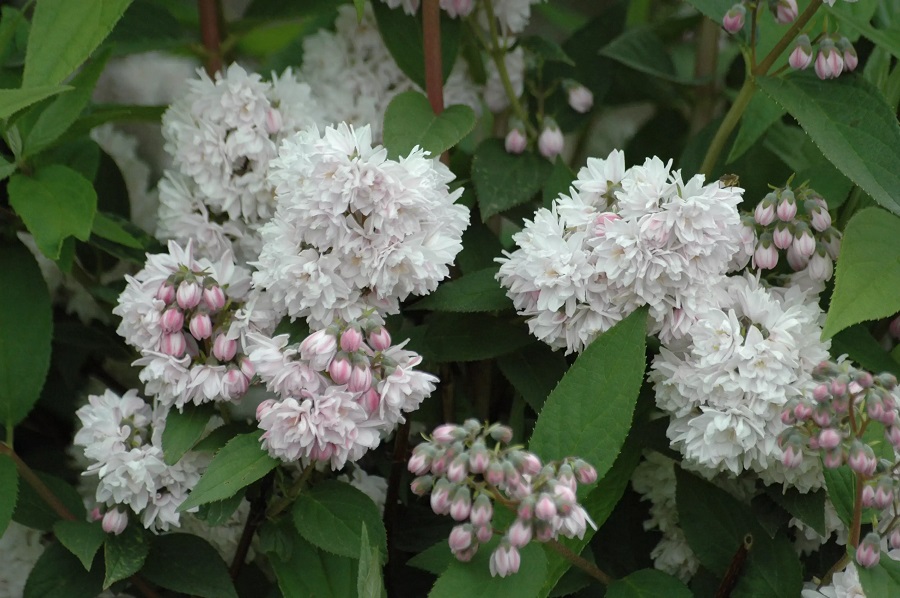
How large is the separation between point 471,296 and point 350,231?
144mm

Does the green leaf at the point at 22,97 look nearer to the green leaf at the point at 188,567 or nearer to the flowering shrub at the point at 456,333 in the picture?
the flowering shrub at the point at 456,333

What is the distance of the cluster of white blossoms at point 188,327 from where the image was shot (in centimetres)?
91

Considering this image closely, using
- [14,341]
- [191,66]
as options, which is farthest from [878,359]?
[191,66]

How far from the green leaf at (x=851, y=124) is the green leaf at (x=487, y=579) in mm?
428

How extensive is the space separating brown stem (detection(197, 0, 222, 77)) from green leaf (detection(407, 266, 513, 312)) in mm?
504

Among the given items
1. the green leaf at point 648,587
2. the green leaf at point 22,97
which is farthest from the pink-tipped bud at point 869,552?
the green leaf at point 22,97

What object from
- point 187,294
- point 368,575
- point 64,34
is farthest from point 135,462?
point 64,34

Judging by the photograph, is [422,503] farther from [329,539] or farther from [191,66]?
[191,66]

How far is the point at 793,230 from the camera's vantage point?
3.01ft

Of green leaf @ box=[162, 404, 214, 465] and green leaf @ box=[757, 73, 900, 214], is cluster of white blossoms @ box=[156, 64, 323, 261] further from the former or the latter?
green leaf @ box=[757, 73, 900, 214]

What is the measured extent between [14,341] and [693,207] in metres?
0.68

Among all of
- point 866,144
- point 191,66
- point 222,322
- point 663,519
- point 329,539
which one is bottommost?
point 191,66

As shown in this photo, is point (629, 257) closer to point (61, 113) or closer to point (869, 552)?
point (869, 552)

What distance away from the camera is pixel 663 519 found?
3.45 feet
